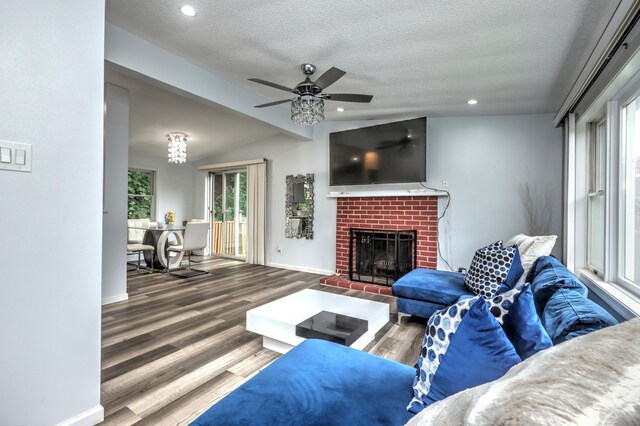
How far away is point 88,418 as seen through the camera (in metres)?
1.43

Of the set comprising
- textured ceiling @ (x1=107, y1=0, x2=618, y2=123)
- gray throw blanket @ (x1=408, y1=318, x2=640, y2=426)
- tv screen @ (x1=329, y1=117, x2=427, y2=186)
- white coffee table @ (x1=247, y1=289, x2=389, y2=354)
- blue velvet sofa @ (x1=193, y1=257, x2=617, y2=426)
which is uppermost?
textured ceiling @ (x1=107, y1=0, x2=618, y2=123)

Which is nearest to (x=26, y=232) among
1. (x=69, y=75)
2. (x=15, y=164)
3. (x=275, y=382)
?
(x=15, y=164)

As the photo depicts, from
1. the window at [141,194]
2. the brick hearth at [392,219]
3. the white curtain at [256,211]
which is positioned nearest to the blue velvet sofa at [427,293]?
the brick hearth at [392,219]

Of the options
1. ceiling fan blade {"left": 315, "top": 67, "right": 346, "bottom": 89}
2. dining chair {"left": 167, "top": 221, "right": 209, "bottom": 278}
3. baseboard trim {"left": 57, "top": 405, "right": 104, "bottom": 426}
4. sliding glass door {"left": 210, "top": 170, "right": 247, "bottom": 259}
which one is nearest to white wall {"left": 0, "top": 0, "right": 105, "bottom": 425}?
baseboard trim {"left": 57, "top": 405, "right": 104, "bottom": 426}

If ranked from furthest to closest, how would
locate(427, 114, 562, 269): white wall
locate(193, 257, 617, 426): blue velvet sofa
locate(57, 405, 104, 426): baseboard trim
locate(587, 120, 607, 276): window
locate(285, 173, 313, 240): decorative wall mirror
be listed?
1. locate(285, 173, 313, 240): decorative wall mirror
2. locate(427, 114, 562, 269): white wall
3. locate(587, 120, 607, 276): window
4. locate(57, 405, 104, 426): baseboard trim
5. locate(193, 257, 617, 426): blue velvet sofa

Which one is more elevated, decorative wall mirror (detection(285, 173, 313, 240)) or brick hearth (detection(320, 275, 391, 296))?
decorative wall mirror (detection(285, 173, 313, 240))

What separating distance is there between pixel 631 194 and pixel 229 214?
6256 mm

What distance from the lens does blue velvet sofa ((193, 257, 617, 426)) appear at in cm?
93

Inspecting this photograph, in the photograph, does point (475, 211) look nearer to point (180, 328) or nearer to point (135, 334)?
point (180, 328)

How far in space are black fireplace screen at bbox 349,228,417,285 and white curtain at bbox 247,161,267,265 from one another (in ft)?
6.23

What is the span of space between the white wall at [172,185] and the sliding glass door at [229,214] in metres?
0.54

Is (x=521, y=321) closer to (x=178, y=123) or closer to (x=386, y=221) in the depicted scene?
(x=386, y=221)

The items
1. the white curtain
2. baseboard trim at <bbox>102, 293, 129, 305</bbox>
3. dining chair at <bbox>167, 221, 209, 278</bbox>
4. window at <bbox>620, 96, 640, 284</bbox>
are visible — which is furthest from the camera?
the white curtain

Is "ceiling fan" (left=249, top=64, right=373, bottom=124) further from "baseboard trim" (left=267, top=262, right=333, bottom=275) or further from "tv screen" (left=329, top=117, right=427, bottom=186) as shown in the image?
"baseboard trim" (left=267, top=262, right=333, bottom=275)
